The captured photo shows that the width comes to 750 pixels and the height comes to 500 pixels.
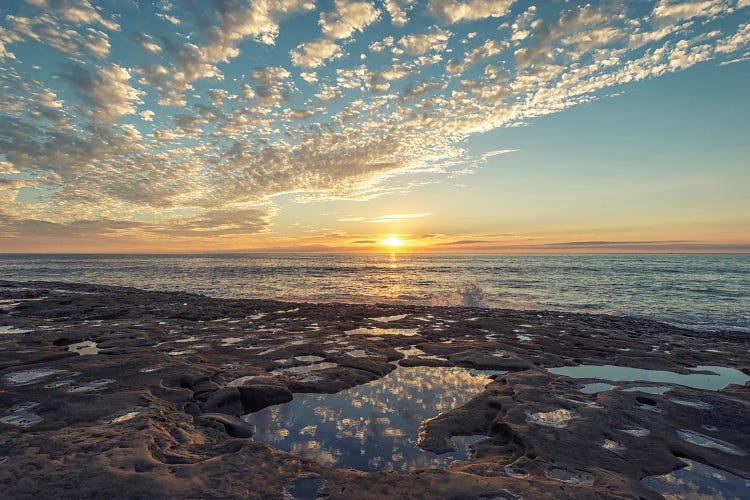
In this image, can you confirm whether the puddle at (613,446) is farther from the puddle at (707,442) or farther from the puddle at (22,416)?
the puddle at (22,416)

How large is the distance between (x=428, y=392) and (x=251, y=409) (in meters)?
3.92

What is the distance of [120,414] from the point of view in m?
6.03

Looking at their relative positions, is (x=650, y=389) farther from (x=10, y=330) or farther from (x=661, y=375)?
(x=10, y=330)

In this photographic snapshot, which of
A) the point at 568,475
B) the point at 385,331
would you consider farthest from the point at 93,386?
the point at 385,331

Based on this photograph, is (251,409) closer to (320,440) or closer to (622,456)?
(320,440)

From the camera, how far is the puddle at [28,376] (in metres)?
7.50

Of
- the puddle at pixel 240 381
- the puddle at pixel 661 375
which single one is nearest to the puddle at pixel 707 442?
the puddle at pixel 661 375

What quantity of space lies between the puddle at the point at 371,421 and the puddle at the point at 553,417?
1226 mm

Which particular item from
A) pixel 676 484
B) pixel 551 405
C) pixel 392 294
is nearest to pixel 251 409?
pixel 551 405

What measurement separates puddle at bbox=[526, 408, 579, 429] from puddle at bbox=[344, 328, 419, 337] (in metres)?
8.11

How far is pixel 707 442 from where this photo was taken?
5812 millimetres

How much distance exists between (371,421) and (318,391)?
1966mm

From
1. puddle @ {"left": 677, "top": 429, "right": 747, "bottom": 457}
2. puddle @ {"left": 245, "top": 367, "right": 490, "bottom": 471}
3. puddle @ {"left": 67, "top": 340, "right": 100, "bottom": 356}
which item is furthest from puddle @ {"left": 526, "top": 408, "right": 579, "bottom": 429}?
puddle @ {"left": 67, "top": 340, "right": 100, "bottom": 356}

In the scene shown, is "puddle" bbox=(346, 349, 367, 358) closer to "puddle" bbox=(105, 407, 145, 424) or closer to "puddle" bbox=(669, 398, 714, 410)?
"puddle" bbox=(105, 407, 145, 424)
